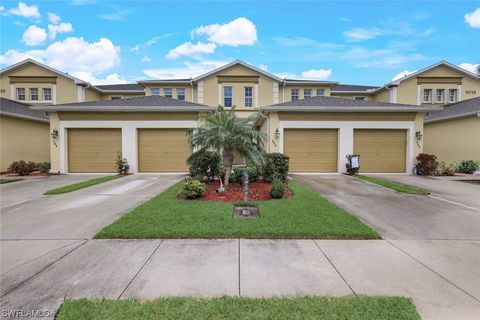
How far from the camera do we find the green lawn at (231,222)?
4436mm

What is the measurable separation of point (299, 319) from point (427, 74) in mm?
26683

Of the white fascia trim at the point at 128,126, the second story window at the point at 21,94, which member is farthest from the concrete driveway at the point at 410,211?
the second story window at the point at 21,94

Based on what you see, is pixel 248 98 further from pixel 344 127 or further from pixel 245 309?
pixel 245 309

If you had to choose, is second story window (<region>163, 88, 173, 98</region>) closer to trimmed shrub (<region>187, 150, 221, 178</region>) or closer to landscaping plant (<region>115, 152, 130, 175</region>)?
landscaping plant (<region>115, 152, 130, 175</region>)

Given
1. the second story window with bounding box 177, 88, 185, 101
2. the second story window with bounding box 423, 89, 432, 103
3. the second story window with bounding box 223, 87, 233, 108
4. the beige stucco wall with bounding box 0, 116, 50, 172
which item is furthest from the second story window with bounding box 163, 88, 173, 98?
the second story window with bounding box 423, 89, 432, 103

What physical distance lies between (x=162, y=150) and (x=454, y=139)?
17.7 metres

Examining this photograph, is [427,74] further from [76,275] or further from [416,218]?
[76,275]

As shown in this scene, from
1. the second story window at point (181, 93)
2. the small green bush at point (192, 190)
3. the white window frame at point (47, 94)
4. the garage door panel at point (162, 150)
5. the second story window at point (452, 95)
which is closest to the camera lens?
the small green bush at point (192, 190)

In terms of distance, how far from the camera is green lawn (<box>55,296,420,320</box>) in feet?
7.64

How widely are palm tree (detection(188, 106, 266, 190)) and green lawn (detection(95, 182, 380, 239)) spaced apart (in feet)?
6.76

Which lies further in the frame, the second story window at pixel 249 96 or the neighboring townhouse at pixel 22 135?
the second story window at pixel 249 96

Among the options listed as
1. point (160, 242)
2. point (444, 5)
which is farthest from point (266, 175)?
point (444, 5)

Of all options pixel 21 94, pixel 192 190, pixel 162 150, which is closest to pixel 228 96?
pixel 162 150

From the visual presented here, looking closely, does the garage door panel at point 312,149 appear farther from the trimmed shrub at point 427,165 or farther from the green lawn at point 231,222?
the green lawn at point 231,222
